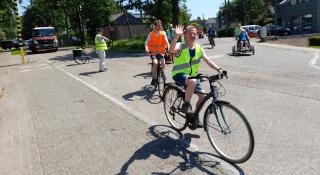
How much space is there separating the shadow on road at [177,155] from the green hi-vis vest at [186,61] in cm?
114

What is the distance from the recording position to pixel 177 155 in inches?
199

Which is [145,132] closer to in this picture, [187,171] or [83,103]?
[187,171]

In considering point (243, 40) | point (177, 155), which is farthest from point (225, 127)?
point (243, 40)

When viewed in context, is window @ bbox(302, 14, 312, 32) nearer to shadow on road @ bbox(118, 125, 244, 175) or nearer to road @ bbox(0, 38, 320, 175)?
→ road @ bbox(0, 38, 320, 175)

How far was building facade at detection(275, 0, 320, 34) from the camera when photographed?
48.8 metres

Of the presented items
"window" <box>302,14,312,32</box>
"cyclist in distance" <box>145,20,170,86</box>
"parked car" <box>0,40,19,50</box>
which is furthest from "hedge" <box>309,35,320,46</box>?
"parked car" <box>0,40,19,50</box>

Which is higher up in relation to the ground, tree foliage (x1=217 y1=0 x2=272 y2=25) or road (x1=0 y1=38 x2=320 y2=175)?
tree foliage (x1=217 y1=0 x2=272 y2=25)

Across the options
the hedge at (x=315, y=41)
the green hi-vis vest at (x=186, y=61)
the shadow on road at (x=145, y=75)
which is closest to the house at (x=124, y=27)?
the hedge at (x=315, y=41)

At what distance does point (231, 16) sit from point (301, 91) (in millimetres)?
71375

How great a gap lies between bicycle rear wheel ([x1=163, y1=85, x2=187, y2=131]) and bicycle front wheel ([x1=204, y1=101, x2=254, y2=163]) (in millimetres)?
862

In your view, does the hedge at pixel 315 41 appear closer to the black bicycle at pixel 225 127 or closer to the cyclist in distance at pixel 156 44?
the cyclist in distance at pixel 156 44

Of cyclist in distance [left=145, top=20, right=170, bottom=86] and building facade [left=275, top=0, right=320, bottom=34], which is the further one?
building facade [left=275, top=0, right=320, bottom=34]

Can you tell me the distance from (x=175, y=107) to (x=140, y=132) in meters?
0.81

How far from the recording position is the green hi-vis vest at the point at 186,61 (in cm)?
547
